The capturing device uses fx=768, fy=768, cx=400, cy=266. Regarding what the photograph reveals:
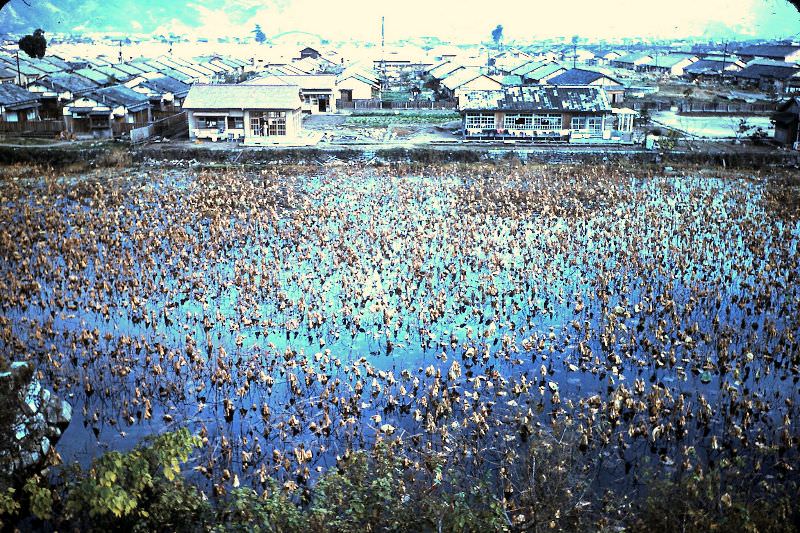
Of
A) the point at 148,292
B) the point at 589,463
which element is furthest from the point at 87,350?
the point at 589,463

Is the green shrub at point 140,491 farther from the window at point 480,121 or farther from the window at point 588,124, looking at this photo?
the window at point 588,124

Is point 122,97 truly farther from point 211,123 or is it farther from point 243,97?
point 243,97

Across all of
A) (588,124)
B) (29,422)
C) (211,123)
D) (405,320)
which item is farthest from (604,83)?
(29,422)

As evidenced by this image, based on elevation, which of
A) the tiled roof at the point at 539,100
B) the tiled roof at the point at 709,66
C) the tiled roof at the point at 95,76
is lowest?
the tiled roof at the point at 539,100

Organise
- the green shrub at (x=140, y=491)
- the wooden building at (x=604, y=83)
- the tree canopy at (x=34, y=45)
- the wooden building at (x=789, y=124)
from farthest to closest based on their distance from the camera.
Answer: the tree canopy at (x=34, y=45)
the wooden building at (x=604, y=83)
the wooden building at (x=789, y=124)
the green shrub at (x=140, y=491)

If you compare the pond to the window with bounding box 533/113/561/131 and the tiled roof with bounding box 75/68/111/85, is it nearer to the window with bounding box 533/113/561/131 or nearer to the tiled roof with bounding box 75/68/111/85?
the window with bounding box 533/113/561/131

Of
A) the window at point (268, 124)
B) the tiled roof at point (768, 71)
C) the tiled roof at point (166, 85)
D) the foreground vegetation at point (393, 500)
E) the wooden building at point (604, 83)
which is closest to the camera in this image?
the foreground vegetation at point (393, 500)

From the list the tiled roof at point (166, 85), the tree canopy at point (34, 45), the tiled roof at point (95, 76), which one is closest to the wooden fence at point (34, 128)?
the tiled roof at point (166, 85)
